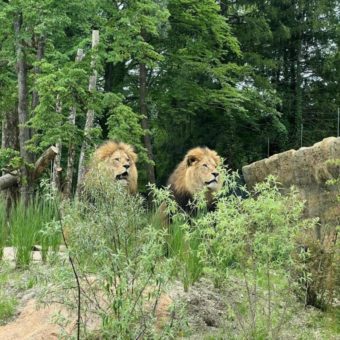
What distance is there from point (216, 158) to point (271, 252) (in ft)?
13.3

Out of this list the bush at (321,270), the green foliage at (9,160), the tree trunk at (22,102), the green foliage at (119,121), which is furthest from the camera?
the green foliage at (119,121)

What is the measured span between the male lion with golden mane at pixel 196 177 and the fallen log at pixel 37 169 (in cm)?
170

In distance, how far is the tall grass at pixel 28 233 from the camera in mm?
6219

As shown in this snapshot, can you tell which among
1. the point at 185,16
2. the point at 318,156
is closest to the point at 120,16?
the point at 318,156

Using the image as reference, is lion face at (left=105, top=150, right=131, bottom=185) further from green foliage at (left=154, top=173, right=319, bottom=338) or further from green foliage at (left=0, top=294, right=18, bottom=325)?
green foliage at (left=154, top=173, right=319, bottom=338)

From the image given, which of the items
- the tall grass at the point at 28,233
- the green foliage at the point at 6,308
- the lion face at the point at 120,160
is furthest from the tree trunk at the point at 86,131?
the green foliage at the point at 6,308

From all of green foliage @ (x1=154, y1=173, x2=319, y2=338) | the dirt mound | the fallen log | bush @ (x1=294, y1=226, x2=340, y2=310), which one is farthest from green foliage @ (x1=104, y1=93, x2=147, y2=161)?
green foliage @ (x1=154, y1=173, x2=319, y2=338)

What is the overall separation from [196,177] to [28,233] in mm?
2349

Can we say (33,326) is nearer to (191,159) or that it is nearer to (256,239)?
(256,239)

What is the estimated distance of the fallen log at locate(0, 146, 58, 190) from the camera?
8548 millimetres

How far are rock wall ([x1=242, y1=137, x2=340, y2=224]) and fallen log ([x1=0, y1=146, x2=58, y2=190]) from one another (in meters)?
2.98

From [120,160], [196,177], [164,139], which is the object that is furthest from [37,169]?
[164,139]

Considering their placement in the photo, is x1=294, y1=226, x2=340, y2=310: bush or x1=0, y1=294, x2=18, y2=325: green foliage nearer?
x1=0, y1=294, x2=18, y2=325: green foliage

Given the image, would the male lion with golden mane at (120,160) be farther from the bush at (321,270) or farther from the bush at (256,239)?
the bush at (256,239)
